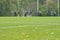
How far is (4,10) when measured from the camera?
25406mm

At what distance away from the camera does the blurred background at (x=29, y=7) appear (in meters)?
25.3

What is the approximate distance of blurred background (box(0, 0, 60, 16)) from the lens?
995 inches

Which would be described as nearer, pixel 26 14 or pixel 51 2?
pixel 26 14

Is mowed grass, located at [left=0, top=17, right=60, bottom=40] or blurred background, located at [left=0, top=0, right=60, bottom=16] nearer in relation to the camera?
mowed grass, located at [left=0, top=17, right=60, bottom=40]

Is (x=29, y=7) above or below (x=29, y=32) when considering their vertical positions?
below

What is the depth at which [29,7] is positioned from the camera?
84.4ft

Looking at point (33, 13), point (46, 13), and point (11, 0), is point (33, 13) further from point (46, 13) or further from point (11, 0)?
A: point (11, 0)

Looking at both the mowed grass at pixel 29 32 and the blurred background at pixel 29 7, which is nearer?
the mowed grass at pixel 29 32

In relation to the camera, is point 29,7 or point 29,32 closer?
point 29,32

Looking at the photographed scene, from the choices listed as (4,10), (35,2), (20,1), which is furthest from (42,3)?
(4,10)

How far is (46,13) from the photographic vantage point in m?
25.8

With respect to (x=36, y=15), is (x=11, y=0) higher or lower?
higher

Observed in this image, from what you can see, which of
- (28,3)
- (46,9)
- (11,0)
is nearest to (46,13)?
(46,9)

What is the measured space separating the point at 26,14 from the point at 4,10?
262cm
